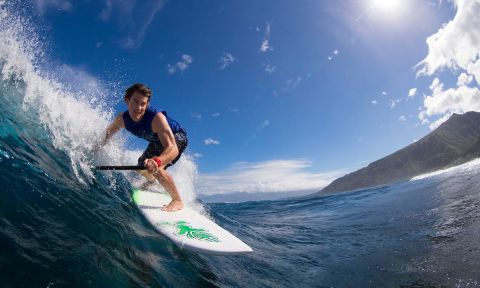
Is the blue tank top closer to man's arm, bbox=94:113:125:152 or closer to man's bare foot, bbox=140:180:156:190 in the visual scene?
man's arm, bbox=94:113:125:152

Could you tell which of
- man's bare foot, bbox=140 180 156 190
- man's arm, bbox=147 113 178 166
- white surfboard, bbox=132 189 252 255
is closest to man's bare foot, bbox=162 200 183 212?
white surfboard, bbox=132 189 252 255

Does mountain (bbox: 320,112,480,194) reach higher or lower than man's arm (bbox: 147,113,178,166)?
higher

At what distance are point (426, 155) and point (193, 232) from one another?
603ft

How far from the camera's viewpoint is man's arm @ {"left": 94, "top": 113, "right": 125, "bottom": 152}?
26.3ft

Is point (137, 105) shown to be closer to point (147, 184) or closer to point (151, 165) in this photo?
point (151, 165)

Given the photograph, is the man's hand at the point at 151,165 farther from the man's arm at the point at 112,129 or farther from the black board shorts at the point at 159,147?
the man's arm at the point at 112,129

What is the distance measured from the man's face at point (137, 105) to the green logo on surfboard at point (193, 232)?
9.07 ft

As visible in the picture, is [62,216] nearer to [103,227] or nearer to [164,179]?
[103,227]

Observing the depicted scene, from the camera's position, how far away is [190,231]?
5.78 m

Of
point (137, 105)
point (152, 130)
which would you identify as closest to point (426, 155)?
point (152, 130)

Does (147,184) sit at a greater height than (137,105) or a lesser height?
lesser

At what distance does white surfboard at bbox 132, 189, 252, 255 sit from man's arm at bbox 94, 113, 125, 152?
76.0 inches

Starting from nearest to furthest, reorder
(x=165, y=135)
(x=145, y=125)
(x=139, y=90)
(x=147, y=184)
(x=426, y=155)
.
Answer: (x=139, y=90)
(x=165, y=135)
(x=145, y=125)
(x=147, y=184)
(x=426, y=155)

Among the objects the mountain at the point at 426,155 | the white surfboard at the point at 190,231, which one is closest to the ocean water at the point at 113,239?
the white surfboard at the point at 190,231
